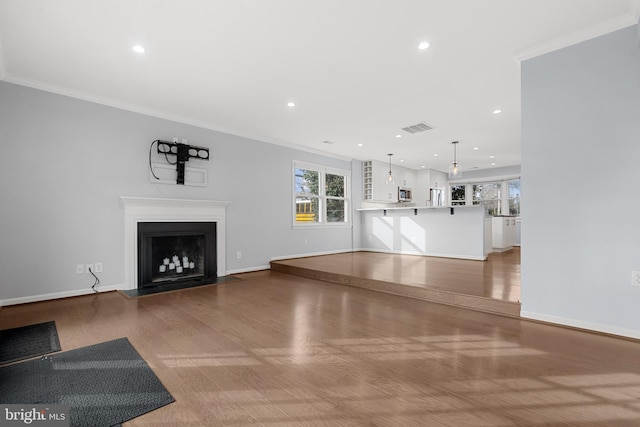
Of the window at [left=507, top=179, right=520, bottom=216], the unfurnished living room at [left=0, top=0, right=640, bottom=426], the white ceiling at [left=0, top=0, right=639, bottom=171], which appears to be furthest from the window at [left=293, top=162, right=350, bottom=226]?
the window at [left=507, top=179, right=520, bottom=216]

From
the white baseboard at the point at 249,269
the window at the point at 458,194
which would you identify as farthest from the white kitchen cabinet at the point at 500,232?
the white baseboard at the point at 249,269

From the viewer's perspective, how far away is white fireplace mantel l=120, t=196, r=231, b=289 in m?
4.20

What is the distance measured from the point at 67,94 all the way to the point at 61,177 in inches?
41.8

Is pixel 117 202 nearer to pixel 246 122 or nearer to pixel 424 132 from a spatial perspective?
pixel 246 122

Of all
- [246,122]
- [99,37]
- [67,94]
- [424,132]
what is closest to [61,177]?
[67,94]

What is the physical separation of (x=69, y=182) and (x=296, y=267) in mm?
3452

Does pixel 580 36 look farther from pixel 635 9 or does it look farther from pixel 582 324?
pixel 582 324

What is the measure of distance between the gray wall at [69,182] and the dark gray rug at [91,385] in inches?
76.6

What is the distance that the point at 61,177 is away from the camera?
3730 mm

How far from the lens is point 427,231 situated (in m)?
6.88

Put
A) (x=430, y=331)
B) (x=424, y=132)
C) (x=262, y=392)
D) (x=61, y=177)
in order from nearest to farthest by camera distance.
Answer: (x=262, y=392) → (x=430, y=331) → (x=61, y=177) → (x=424, y=132)

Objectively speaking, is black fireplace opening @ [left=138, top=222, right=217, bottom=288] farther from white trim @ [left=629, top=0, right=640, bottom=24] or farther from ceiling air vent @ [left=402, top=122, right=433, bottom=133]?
white trim @ [left=629, top=0, right=640, bottom=24]

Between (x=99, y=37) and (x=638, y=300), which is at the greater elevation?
(x=99, y=37)

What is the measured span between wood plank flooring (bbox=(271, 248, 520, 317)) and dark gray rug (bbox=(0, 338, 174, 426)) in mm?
2893
